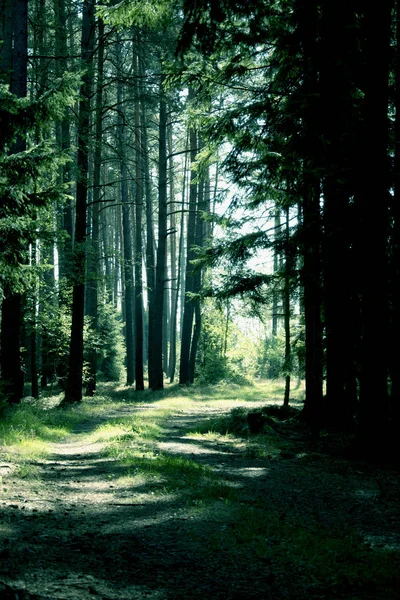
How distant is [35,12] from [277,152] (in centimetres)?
1275

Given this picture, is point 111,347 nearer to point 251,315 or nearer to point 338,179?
point 251,315

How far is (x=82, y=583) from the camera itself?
3340mm

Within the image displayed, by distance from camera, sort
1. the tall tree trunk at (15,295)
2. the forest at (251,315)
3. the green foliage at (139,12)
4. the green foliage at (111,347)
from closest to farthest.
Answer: the forest at (251,315), the green foliage at (139,12), the tall tree trunk at (15,295), the green foliage at (111,347)

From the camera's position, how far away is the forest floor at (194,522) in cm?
343

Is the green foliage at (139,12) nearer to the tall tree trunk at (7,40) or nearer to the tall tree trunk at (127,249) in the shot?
the tall tree trunk at (7,40)

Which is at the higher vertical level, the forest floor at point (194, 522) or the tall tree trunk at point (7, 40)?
the tall tree trunk at point (7, 40)

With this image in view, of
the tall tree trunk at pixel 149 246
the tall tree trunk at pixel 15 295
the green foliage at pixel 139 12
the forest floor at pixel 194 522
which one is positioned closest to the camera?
the forest floor at pixel 194 522

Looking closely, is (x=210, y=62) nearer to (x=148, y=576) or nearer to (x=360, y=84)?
(x=360, y=84)

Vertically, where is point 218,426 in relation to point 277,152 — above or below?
below

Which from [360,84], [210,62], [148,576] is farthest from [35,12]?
[148,576]

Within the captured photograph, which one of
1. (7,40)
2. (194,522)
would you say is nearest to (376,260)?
(194,522)

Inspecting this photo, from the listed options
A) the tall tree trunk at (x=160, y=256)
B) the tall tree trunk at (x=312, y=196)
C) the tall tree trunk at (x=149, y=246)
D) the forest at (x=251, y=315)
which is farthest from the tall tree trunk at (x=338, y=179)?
the tall tree trunk at (x=149, y=246)

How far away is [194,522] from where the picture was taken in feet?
15.8

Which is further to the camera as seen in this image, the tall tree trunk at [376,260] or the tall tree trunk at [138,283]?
the tall tree trunk at [138,283]
